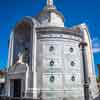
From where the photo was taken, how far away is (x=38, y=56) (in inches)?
1009

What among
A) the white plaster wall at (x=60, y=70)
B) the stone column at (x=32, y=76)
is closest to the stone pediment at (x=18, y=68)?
the stone column at (x=32, y=76)

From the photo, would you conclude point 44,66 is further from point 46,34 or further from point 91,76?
point 91,76

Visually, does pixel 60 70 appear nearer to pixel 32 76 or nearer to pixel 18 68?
pixel 32 76

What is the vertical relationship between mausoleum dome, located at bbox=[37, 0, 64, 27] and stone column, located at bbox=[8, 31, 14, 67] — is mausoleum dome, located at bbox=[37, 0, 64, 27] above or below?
above

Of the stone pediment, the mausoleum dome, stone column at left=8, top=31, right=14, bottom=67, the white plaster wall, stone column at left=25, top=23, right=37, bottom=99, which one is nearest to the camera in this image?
stone column at left=25, top=23, right=37, bottom=99

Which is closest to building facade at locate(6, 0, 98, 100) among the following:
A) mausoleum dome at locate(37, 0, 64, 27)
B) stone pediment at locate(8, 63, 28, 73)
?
stone pediment at locate(8, 63, 28, 73)

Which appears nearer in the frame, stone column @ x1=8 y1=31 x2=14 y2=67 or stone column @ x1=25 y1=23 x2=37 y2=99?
stone column @ x1=25 y1=23 x2=37 y2=99

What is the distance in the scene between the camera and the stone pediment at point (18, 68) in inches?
1008

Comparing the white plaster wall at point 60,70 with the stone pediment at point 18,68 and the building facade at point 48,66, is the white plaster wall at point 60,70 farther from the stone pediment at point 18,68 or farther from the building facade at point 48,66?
the stone pediment at point 18,68

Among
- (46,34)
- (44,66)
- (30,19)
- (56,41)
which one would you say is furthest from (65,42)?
(30,19)

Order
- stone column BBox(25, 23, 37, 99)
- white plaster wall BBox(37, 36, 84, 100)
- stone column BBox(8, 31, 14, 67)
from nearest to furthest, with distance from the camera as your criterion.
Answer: stone column BBox(25, 23, 37, 99) < white plaster wall BBox(37, 36, 84, 100) < stone column BBox(8, 31, 14, 67)

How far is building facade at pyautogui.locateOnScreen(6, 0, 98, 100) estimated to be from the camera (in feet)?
79.8

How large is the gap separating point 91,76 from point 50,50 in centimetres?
876

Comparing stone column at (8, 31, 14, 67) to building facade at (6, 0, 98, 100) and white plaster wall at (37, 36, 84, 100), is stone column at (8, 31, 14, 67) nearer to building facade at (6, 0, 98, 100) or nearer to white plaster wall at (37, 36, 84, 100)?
building facade at (6, 0, 98, 100)
